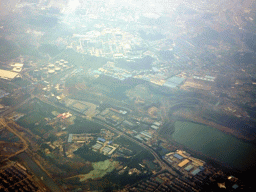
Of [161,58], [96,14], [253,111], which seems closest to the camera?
[253,111]

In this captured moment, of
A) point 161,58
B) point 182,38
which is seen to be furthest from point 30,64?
point 182,38

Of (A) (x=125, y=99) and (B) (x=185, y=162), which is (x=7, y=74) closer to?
(A) (x=125, y=99)

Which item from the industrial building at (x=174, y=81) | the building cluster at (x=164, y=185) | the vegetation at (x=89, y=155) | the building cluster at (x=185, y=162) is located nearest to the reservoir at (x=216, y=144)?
the building cluster at (x=185, y=162)

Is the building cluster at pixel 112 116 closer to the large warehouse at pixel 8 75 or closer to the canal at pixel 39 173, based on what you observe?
the canal at pixel 39 173

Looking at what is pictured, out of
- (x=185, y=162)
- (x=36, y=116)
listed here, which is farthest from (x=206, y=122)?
(x=36, y=116)

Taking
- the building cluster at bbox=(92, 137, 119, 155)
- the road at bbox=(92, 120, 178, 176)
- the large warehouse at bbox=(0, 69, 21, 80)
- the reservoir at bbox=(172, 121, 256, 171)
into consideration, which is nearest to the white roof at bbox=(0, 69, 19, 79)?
the large warehouse at bbox=(0, 69, 21, 80)

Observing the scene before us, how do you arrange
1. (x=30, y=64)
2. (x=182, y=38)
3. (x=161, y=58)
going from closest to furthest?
(x=30, y=64) → (x=161, y=58) → (x=182, y=38)

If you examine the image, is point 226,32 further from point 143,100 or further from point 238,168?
point 238,168
